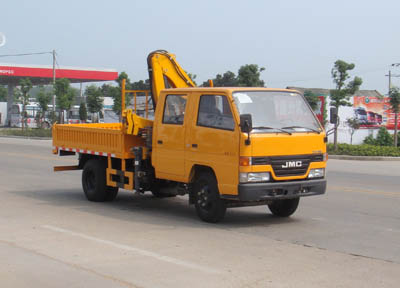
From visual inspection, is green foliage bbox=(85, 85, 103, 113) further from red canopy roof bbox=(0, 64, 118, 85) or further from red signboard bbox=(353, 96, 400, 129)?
red signboard bbox=(353, 96, 400, 129)

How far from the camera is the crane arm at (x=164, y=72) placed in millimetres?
12570

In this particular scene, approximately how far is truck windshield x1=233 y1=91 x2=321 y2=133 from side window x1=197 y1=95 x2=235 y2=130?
21 centimetres

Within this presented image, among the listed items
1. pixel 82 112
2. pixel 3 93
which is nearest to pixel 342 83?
pixel 82 112

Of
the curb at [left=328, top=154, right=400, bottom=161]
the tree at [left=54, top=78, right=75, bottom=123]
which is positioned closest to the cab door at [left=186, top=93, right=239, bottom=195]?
the curb at [left=328, top=154, right=400, bottom=161]

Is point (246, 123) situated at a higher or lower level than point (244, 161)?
higher

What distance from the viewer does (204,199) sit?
10094 mm

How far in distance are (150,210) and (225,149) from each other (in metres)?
2.89

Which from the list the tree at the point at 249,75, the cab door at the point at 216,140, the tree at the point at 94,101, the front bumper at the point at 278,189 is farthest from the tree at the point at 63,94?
the front bumper at the point at 278,189

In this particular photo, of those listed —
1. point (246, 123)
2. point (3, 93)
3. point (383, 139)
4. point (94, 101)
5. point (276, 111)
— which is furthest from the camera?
point (3, 93)

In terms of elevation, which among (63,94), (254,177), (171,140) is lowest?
(254,177)

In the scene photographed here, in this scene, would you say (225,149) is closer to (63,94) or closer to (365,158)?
(365,158)

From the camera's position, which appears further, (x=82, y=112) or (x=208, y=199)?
(x=82, y=112)

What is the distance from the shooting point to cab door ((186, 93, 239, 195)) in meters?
9.43

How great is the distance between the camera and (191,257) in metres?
7.64
